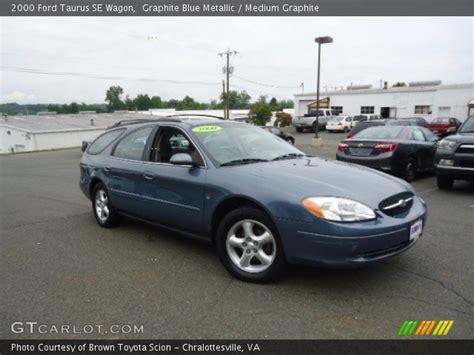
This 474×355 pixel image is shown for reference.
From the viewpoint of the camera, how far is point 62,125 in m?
49.6

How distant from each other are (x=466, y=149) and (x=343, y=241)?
541cm

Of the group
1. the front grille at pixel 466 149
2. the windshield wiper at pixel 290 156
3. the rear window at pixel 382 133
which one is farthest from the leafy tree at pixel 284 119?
the windshield wiper at pixel 290 156

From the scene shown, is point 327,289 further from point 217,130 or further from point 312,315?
point 217,130

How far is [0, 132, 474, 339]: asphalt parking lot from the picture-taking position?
280 centimetres

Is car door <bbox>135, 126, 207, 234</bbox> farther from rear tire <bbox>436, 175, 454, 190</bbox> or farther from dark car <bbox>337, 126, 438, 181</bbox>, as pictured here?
rear tire <bbox>436, 175, 454, 190</bbox>

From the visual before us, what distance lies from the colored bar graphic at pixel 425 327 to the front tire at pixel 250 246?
106 cm

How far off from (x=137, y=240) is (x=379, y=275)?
2963 millimetres

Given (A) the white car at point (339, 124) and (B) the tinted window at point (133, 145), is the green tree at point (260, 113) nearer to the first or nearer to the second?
(A) the white car at point (339, 124)

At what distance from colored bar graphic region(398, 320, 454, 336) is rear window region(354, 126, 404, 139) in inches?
265

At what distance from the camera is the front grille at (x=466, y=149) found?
22.6 ft

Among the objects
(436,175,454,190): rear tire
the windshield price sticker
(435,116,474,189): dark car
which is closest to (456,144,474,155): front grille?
(435,116,474,189): dark car

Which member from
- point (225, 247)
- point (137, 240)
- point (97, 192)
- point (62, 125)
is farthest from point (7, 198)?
point (62, 125)

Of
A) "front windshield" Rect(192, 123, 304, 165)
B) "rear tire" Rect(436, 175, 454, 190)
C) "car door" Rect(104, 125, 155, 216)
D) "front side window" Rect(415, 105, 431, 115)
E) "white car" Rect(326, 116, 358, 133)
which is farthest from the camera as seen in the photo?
"front side window" Rect(415, 105, 431, 115)

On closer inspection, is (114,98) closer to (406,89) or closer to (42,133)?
(42,133)
